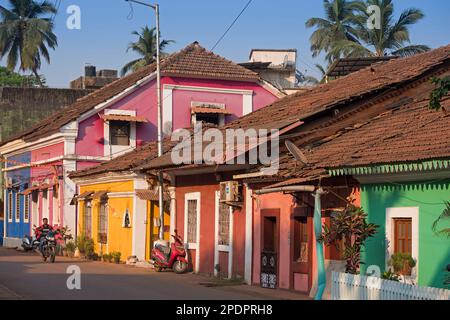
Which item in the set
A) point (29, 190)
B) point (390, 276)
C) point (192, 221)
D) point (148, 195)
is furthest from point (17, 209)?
point (390, 276)

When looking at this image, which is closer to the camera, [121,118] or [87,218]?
[87,218]

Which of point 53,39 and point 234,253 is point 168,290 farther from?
point 53,39

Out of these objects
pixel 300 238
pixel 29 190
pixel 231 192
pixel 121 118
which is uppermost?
pixel 121 118

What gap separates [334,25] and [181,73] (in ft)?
65.3

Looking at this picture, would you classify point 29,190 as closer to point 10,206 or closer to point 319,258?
point 10,206

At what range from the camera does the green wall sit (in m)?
15.8

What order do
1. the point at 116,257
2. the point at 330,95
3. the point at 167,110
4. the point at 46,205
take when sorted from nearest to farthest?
the point at 330,95 < the point at 116,257 < the point at 167,110 < the point at 46,205

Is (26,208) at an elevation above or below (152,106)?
below

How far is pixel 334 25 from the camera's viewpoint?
53.2 meters

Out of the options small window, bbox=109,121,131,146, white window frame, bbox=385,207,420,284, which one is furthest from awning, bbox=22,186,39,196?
white window frame, bbox=385,207,420,284

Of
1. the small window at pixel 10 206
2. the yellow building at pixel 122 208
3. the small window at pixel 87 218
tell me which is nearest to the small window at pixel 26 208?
the small window at pixel 10 206

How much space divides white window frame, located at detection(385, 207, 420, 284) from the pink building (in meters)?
19.5

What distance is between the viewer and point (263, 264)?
21.4m

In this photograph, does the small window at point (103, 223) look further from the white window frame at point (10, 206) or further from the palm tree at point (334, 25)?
the palm tree at point (334, 25)
